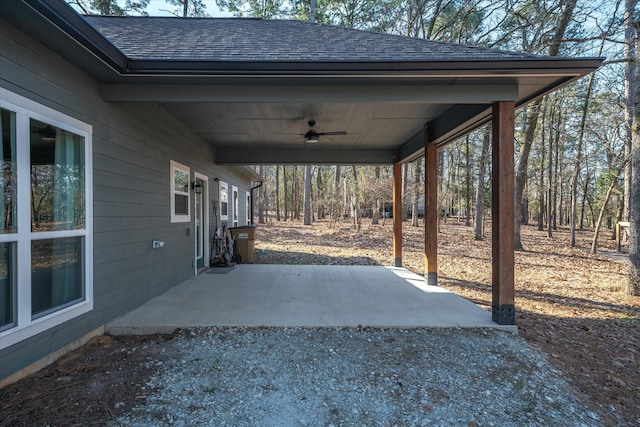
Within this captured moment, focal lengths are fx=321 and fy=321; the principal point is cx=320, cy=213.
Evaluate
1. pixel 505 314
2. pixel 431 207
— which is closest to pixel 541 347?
pixel 505 314

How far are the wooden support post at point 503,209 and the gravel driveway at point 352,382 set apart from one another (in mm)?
406

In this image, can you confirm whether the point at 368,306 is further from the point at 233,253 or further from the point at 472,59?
the point at 233,253

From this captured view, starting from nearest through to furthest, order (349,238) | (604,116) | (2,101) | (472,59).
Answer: (2,101) → (472,59) → (604,116) → (349,238)

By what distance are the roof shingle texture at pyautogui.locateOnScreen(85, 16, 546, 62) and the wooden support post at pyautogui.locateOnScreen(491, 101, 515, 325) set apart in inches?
26.3

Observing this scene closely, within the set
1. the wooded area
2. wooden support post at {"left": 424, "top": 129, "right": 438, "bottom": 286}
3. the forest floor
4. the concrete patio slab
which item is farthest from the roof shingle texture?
the wooded area

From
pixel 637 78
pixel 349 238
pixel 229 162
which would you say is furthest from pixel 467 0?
pixel 349 238

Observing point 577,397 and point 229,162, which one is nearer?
point 577,397

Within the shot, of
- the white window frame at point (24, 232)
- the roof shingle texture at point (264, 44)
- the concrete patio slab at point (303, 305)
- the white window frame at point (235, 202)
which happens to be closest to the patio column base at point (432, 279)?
the concrete patio slab at point (303, 305)

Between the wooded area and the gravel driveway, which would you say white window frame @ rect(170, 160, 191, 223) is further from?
the wooded area

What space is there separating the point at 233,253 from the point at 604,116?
12.4m

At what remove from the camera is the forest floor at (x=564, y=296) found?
285 centimetres

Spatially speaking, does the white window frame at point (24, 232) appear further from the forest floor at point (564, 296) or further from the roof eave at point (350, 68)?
the forest floor at point (564, 296)

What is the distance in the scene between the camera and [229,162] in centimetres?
773

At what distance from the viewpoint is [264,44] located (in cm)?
401
